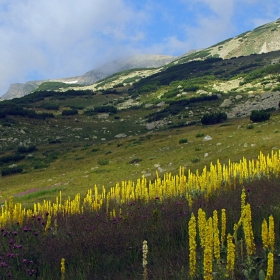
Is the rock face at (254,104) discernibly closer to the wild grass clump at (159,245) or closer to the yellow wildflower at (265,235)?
the wild grass clump at (159,245)

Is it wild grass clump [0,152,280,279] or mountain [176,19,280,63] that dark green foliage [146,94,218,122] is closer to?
wild grass clump [0,152,280,279]

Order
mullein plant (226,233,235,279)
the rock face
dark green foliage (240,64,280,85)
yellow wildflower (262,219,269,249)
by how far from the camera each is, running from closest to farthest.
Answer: mullein plant (226,233,235,279) → yellow wildflower (262,219,269,249) → the rock face → dark green foliage (240,64,280,85)

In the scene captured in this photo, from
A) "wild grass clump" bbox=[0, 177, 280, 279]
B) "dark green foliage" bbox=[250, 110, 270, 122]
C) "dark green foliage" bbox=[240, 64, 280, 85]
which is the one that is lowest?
"wild grass clump" bbox=[0, 177, 280, 279]

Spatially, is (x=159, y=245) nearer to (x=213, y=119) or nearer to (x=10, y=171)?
(x=10, y=171)

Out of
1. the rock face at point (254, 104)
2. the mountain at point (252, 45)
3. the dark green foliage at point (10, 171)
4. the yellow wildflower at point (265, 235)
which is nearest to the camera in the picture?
the yellow wildflower at point (265, 235)

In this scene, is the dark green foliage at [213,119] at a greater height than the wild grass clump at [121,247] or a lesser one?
greater

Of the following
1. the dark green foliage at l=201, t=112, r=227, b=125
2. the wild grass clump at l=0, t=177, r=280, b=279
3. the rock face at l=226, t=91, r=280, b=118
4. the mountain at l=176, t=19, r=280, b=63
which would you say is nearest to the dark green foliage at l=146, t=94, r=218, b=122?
the rock face at l=226, t=91, r=280, b=118

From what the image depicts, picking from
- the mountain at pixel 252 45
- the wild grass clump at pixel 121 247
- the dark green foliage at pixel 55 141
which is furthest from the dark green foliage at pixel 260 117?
the mountain at pixel 252 45

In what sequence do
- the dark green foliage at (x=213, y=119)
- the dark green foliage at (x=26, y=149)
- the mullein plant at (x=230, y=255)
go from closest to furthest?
the mullein plant at (x=230, y=255) → the dark green foliage at (x=213, y=119) → the dark green foliage at (x=26, y=149)

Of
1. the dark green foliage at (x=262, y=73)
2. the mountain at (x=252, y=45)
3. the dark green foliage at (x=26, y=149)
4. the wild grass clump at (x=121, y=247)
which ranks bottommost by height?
the wild grass clump at (x=121, y=247)

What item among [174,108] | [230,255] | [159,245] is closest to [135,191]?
[159,245]

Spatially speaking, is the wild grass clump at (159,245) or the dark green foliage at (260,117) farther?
the dark green foliage at (260,117)

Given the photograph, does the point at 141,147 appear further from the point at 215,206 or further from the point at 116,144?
the point at 215,206

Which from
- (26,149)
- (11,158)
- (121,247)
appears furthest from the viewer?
(26,149)
